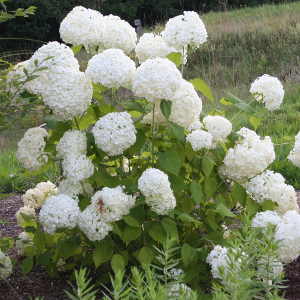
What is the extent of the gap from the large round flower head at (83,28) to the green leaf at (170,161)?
0.73m

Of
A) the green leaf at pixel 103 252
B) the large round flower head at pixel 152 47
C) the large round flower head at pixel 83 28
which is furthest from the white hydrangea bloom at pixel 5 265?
the large round flower head at pixel 152 47

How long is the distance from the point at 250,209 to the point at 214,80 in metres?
8.09

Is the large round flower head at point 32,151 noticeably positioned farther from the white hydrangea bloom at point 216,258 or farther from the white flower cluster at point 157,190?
the white hydrangea bloom at point 216,258

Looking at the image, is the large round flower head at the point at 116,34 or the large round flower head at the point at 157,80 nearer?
the large round flower head at the point at 157,80

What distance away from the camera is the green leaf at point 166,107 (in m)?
2.83

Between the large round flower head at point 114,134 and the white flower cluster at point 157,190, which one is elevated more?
the large round flower head at point 114,134

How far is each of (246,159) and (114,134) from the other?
2.13 feet

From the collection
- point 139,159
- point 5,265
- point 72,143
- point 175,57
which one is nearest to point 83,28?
point 175,57

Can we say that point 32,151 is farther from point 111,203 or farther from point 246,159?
point 246,159

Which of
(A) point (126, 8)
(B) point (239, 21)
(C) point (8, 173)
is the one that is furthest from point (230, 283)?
(A) point (126, 8)

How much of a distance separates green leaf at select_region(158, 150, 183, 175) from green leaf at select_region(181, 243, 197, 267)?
14.2 inches

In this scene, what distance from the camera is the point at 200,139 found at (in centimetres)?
293

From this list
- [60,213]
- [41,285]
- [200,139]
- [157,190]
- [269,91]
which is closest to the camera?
[157,190]

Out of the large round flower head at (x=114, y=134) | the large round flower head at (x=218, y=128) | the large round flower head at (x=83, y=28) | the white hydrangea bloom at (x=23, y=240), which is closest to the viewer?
the large round flower head at (x=114, y=134)
